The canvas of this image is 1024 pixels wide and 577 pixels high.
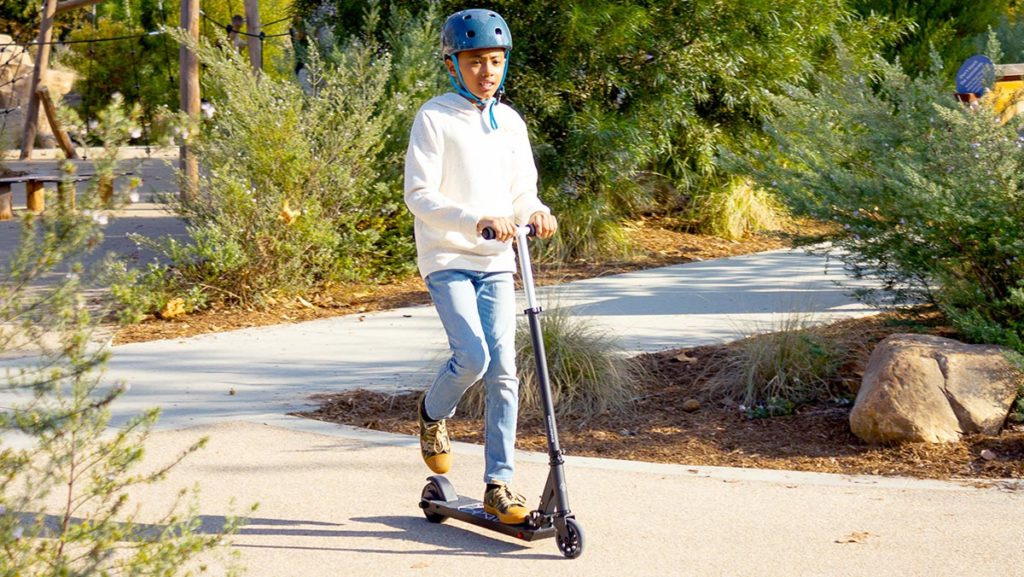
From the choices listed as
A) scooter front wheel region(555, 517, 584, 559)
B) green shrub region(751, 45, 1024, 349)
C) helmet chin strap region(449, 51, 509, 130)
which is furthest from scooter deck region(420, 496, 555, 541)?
green shrub region(751, 45, 1024, 349)

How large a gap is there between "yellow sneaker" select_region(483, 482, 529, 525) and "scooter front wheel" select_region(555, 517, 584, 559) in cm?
18

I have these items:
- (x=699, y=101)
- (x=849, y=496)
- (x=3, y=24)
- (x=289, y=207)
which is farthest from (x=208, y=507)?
(x=3, y=24)

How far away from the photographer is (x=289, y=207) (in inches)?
381

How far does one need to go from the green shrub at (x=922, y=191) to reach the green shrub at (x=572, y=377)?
4.38 feet

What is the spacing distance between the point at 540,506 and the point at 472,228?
3.19 feet

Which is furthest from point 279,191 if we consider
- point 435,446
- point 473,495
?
point 435,446

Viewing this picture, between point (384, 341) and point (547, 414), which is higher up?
point (547, 414)

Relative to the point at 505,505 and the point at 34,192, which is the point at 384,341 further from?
the point at 34,192

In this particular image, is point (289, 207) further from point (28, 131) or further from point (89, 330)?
point (28, 131)

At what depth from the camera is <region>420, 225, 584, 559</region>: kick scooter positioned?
443cm

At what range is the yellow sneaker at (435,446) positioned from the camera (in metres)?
4.86

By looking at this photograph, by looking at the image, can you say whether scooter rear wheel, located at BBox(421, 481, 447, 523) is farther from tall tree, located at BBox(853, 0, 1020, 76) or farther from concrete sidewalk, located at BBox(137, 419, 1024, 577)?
tall tree, located at BBox(853, 0, 1020, 76)

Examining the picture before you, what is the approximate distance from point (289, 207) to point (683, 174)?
4633 millimetres

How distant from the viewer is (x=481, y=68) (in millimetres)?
4707
